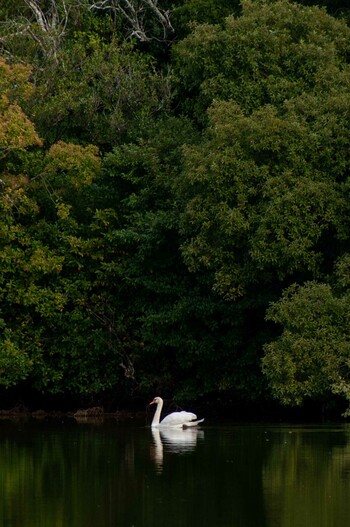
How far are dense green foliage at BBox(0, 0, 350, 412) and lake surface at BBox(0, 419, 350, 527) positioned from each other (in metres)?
3.60

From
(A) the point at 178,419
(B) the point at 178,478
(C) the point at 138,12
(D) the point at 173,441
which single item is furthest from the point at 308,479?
(C) the point at 138,12

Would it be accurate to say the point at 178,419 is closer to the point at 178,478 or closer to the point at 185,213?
the point at 185,213

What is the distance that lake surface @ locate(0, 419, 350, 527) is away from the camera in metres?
15.4

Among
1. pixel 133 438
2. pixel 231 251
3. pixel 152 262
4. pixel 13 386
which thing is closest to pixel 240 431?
pixel 133 438

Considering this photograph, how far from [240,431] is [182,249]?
192 inches

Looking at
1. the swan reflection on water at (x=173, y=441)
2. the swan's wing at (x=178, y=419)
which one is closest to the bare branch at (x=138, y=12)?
the swan's wing at (x=178, y=419)

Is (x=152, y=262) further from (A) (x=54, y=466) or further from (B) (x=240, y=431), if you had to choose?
(A) (x=54, y=466)

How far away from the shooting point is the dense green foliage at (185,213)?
92.5ft

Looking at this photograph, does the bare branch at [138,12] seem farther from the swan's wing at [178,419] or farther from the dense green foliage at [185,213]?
the swan's wing at [178,419]

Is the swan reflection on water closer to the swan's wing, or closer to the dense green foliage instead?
the swan's wing

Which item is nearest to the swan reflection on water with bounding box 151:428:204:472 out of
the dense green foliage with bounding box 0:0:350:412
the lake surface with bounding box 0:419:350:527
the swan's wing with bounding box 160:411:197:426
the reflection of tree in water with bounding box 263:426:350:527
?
the lake surface with bounding box 0:419:350:527

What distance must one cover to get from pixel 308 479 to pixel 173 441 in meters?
6.47

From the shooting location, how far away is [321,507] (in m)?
16.0

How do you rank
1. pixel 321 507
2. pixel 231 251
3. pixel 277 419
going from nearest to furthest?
pixel 321 507 < pixel 231 251 < pixel 277 419
